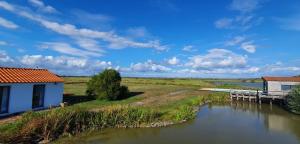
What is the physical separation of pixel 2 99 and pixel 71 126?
6.63 m

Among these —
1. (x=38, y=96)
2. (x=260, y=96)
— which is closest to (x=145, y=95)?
(x=260, y=96)

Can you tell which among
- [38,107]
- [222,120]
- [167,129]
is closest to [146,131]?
[167,129]

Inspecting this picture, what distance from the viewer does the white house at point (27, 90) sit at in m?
19.4

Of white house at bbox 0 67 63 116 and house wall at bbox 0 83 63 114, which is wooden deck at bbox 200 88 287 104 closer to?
white house at bbox 0 67 63 116

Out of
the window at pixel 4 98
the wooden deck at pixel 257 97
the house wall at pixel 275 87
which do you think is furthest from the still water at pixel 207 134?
the house wall at pixel 275 87

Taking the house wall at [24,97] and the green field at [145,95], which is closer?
the house wall at [24,97]

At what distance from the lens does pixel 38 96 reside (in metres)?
22.8

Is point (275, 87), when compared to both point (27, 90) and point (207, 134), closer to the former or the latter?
point (207, 134)

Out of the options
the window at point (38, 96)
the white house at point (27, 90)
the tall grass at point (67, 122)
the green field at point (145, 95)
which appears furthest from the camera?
the green field at point (145, 95)

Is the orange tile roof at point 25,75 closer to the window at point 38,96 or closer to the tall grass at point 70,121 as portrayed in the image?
the window at point 38,96

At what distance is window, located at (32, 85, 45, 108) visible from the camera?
22375 mm

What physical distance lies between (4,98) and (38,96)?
3.67m

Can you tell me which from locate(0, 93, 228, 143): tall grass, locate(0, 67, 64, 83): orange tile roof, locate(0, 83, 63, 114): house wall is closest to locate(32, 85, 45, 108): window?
locate(0, 83, 63, 114): house wall

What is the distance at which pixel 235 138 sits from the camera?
651 inches
